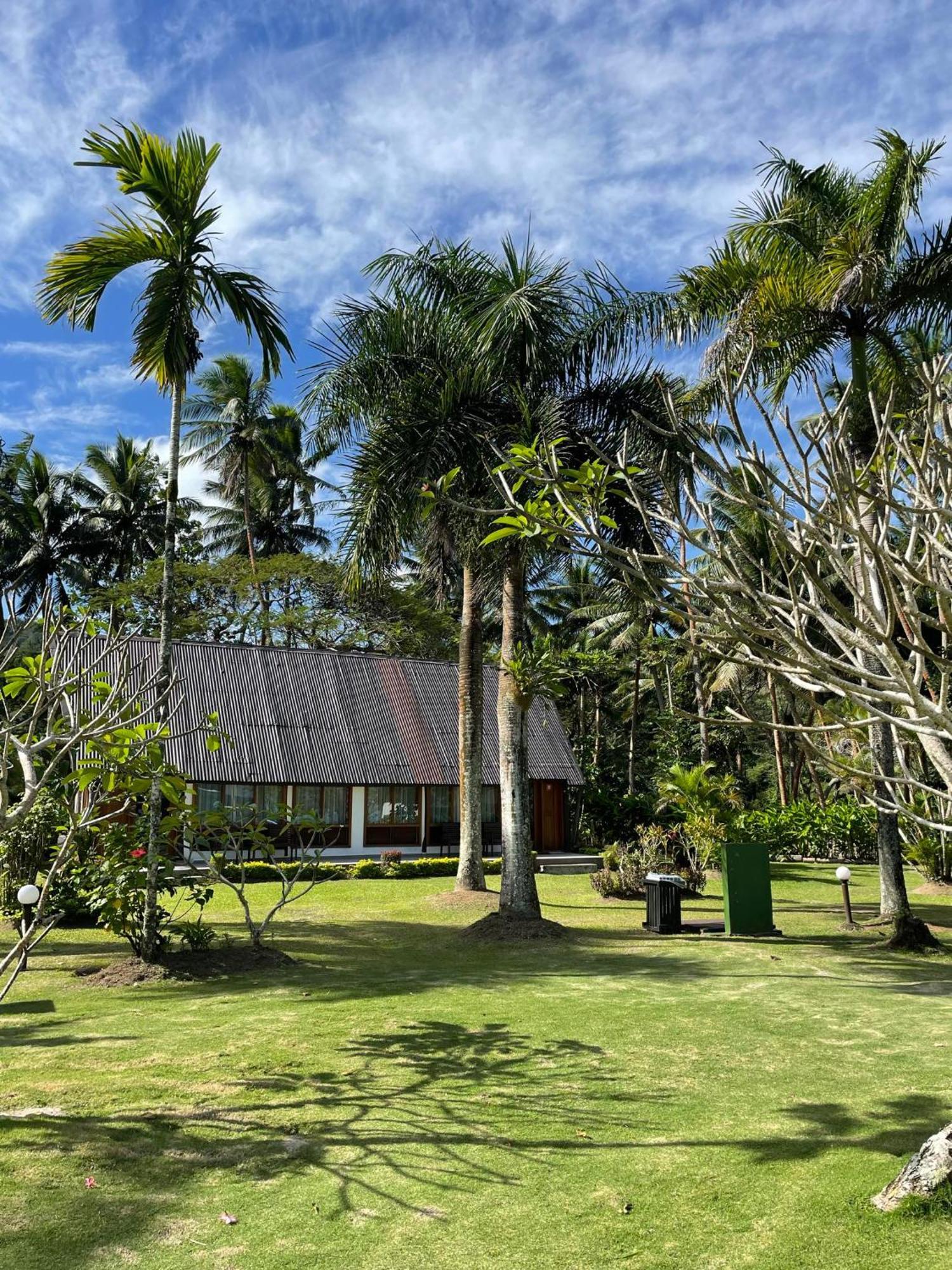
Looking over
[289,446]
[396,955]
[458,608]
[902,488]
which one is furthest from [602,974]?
[289,446]

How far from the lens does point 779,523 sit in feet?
13.1

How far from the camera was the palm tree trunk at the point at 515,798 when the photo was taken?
1503cm

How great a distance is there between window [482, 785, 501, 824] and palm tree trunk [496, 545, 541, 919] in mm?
15663

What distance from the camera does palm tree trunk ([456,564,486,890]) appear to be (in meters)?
18.7

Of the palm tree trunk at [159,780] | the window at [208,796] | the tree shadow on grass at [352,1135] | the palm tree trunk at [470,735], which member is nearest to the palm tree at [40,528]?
the window at [208,796]

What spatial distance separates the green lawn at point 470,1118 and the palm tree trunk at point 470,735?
7335mm

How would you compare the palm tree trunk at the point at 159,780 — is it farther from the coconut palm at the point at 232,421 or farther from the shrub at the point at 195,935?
the coconut palm at the point at 232,421

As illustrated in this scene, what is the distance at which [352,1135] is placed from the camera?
5789 mm

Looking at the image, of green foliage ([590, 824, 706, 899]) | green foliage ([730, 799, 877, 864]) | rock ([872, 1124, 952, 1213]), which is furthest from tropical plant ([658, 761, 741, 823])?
rock ([872, 1124, 952, 1213])

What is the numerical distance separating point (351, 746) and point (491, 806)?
18.6 feet

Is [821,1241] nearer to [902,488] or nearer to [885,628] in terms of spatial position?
[885,628]

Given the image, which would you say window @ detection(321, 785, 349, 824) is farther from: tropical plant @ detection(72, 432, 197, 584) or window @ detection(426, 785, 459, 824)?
tropical plant @ detection(72, 432, 197, 584)

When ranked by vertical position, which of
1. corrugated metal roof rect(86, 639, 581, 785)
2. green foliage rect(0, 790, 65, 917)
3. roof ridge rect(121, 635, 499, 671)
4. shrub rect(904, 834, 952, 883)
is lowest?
shrub rect(904, 834, 952, 883)

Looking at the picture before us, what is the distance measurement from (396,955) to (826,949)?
615 centimetres
